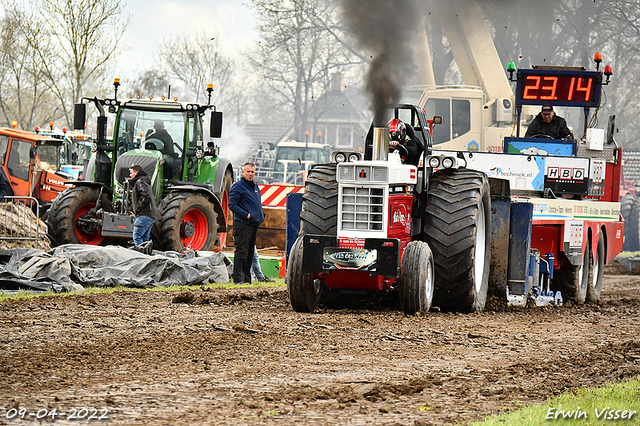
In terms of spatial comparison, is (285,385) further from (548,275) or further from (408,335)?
(548,275)

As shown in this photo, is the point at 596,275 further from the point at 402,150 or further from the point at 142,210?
the point at 142,210

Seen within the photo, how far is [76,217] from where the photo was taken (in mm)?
15367

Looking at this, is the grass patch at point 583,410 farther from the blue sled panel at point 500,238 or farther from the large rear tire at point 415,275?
the blue sled panel at point 500,238

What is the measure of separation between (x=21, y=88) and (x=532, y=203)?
2971cm

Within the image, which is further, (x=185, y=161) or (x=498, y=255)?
(x=185, y=161)

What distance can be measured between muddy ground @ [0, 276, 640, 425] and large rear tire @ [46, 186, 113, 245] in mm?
4982

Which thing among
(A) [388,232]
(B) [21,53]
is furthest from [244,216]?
(B) [21,53]

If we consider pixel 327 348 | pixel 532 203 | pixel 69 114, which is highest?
pixel 69 114

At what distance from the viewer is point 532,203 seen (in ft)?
35.5

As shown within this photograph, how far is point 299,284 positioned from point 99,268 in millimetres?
4372

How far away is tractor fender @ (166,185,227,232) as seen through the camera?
15223 mm

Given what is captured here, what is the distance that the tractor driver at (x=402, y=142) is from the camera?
972cm

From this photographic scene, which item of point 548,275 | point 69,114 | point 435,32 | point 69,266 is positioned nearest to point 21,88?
point 69,114

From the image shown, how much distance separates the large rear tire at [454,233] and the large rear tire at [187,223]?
6.17 m
